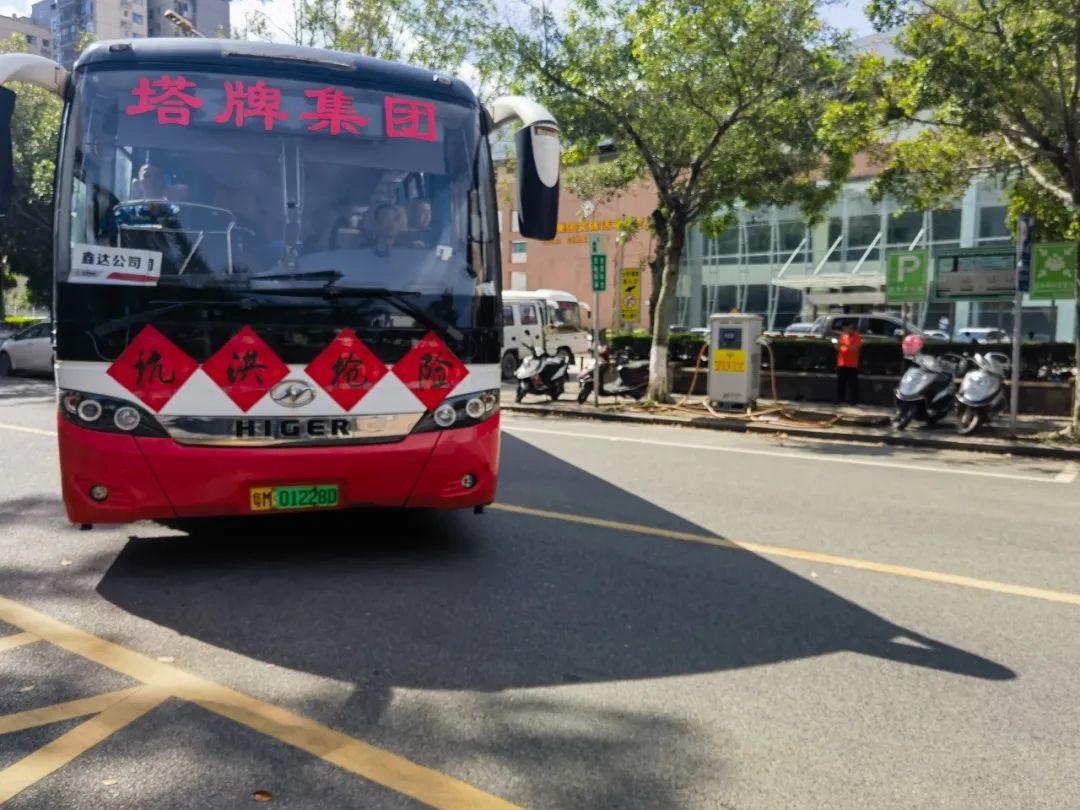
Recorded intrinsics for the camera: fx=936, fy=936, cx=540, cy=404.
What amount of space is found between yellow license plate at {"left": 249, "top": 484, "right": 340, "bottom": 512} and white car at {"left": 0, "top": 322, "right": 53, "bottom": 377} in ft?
63.2

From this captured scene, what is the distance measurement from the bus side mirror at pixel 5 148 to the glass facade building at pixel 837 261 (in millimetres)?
28371

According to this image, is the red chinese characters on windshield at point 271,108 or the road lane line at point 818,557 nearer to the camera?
the red chinese characters on windshield at point 271,108

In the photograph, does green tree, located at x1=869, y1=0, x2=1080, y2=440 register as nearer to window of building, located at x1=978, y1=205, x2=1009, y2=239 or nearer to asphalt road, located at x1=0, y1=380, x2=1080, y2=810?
asphalt road, located at x1=0, y1=380, x2=1080, y2=810

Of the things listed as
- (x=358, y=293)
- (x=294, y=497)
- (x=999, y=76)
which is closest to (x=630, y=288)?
(x=999, y=76)

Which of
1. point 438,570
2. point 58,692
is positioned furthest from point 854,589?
point 58,692

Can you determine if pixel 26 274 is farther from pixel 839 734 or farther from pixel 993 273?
pixel 839 734

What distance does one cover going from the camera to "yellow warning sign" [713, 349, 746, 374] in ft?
50.5

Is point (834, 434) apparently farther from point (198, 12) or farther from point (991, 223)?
point (198, 12)

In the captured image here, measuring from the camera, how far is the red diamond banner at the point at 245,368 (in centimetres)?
503

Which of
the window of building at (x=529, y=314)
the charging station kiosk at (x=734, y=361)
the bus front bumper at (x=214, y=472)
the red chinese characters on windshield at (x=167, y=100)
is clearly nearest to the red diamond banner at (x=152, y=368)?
the bus front bumper at (x=214, y=472)

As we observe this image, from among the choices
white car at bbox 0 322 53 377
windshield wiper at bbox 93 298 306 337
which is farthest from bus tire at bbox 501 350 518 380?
windshield wiper at bbox 93 298 306 337

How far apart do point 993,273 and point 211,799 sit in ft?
51.7

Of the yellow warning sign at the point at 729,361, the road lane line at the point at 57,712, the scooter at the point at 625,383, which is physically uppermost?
the yellow warning sign at the point at 729,361

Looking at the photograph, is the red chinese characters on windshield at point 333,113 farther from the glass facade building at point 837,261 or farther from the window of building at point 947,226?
the window of building at point 947,226
